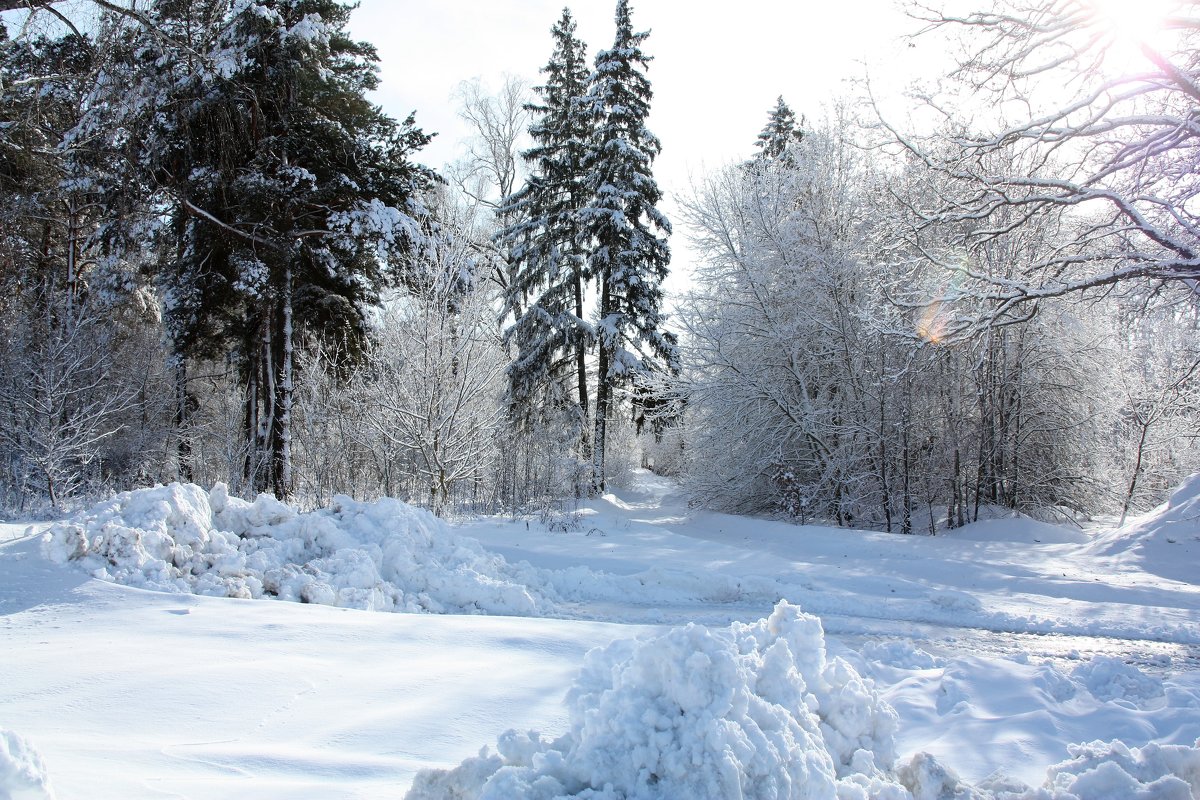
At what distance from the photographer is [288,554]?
695cm

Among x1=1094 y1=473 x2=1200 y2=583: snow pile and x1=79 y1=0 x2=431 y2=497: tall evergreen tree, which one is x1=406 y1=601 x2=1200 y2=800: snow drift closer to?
x1=1094 y1=473 x2=1200 y2=583: snow pile

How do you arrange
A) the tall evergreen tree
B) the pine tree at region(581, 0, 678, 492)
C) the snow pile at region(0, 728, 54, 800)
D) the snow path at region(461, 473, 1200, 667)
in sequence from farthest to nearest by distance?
the pine tree at region(581, 0, 678, 492), the tall evergreen tree, the snow path at region(461, 473, 1200, 667), the snow pile at region(0, 728, 54, 800)

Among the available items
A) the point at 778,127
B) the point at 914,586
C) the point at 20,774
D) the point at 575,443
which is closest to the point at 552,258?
the point at 575,443

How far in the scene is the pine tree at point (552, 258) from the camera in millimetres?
22531

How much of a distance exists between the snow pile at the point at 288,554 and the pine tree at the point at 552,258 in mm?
14100

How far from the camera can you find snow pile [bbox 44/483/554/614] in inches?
225

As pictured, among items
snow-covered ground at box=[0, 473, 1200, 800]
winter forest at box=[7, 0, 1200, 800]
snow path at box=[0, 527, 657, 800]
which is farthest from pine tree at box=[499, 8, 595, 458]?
snow path at box=[0, 527, 657, 800]

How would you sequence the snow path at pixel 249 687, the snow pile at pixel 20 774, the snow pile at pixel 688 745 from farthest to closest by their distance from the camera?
the snow path at pixel 249 687
the snow pile at pixel 688 745
the snow pile at pixel 20 774

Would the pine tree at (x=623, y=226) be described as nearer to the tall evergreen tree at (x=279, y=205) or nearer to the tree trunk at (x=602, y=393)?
the tree trunk at (x=602, y=393)

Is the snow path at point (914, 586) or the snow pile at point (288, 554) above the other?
the snow pile at point (288, 554)

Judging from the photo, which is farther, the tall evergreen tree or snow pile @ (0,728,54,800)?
the tall evergreen tree

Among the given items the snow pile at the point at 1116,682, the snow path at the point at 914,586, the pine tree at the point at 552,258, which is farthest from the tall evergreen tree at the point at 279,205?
the snow pile at the point at 1116,682

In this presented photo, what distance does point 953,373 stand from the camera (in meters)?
14.7

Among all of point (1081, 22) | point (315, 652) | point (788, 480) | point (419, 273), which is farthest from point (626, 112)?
point (315, 652)
